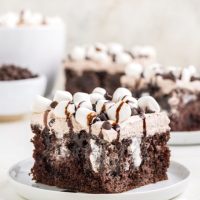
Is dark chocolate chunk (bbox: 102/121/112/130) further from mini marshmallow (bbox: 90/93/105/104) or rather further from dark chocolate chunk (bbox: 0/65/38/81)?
dark chocolate chunk (bbox: 0/65/38/81)

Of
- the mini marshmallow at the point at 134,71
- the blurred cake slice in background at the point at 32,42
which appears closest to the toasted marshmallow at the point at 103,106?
the mini marshmallow at the point at 134,71

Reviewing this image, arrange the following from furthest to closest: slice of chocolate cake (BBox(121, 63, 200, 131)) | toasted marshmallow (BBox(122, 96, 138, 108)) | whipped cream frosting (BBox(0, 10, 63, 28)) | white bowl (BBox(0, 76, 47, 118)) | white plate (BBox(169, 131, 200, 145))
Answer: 1. whipped cream frosting (BBox(0, 10, 63, 28))
2. white bowl (BBox(0, 76, 47, 118))
3. slice of chocolate cake (BBox(121, 63, 200, 131))
4. white plate (BBox(169, 131, 200, 145))
5. toasted marshmallow (BBox(122, 96, 138, 108))

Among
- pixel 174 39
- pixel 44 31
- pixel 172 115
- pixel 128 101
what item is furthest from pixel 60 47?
pixel 128 101

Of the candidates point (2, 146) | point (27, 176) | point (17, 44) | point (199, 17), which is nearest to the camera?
point (27, 176)

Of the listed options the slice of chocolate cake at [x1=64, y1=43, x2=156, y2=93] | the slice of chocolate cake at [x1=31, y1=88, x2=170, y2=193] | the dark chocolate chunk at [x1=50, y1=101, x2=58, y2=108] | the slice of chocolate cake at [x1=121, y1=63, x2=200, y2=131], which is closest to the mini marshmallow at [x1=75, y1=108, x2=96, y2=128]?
the slice of chocolate cake at [x1=31, y1=88, x2=170, y2=193]

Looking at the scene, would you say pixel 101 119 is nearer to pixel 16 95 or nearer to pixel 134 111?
pixel 134 111

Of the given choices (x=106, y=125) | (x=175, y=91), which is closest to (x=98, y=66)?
(x=175, y=91)

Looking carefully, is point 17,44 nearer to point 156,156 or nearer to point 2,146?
point 2,146
